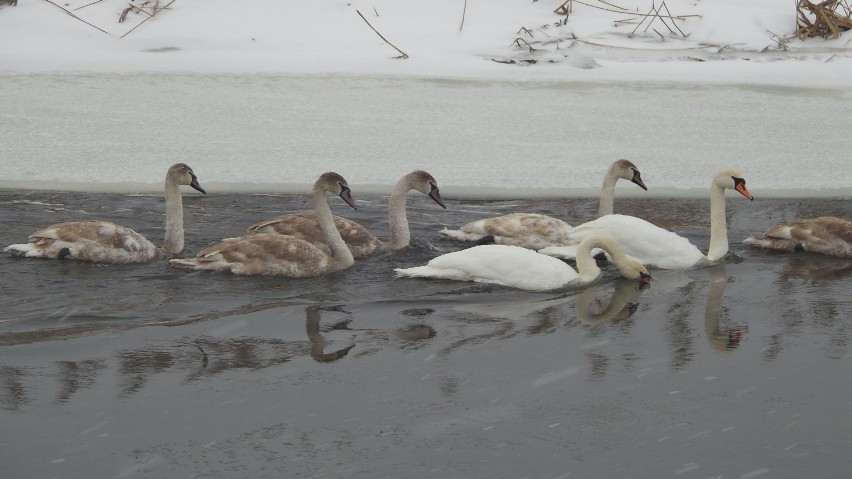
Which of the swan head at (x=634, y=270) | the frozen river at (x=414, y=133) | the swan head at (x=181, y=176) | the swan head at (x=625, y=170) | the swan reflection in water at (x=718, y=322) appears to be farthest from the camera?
the frozen river at (x=414, y=133)

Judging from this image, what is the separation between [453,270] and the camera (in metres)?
8.16

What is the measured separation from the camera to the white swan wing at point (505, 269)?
26.1 ft

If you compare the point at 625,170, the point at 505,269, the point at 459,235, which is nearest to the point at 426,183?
the point at 459,235

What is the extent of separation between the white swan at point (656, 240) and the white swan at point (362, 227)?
3.55 ft

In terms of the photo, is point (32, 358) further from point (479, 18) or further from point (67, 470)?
point (479, 18)

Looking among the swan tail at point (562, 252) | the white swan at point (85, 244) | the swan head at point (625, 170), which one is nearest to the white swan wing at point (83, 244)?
the white swan at point (85, 244)

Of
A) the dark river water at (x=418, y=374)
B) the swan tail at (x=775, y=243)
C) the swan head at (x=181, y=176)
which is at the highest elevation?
the swan head at (x=181, y=176)

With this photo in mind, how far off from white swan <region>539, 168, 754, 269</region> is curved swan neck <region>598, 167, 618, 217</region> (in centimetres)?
60

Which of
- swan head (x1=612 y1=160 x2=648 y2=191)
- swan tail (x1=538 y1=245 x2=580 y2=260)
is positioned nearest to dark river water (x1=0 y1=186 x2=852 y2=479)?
swan tail (x1=538 y1=245 x2=580 y2=260)

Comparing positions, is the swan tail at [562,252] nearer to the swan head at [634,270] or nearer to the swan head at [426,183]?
the swan head at [634,270]

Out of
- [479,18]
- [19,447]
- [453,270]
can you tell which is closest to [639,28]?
[479,18]

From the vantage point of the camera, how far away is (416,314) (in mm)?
7312

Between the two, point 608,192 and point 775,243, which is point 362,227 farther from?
point 775,243

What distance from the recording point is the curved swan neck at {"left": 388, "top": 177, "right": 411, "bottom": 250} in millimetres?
9164
